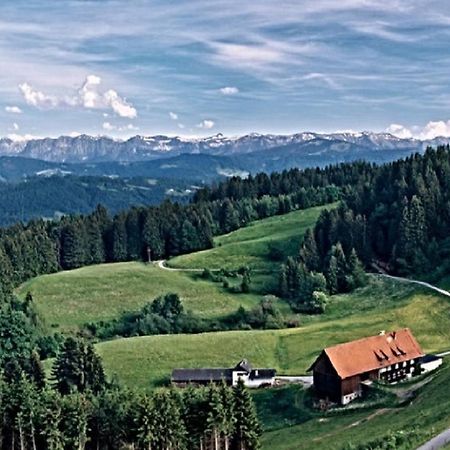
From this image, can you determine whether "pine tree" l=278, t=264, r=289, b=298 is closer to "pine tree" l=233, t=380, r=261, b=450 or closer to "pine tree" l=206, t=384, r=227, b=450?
"pine tree" l=233, t=380, r=261, b=450

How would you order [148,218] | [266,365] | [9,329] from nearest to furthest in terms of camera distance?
[266,365], [9,329], [148,218]

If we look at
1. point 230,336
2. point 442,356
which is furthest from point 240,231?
point 442,356

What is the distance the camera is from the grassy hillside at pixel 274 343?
92.6m

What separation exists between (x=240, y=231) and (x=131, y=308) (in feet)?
188

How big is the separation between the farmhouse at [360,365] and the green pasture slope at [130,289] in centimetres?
4151

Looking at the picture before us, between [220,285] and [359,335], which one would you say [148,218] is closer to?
[220,285]

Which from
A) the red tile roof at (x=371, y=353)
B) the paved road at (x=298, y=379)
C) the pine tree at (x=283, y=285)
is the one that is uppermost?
the pine tree at (x=283, y=285)

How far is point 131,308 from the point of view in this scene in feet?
419

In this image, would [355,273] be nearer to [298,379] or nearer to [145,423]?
[298,379]

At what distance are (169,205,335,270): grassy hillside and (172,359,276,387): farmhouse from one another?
2374 inches

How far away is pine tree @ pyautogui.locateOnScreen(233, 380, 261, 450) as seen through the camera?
61.8 m

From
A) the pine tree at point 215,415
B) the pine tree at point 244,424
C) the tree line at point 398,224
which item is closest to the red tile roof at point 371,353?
the pine tree at point 244,424

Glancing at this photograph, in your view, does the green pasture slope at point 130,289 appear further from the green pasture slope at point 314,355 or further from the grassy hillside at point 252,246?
the green pasture slope at point 314,355

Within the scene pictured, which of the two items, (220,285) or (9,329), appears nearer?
(9,329)
